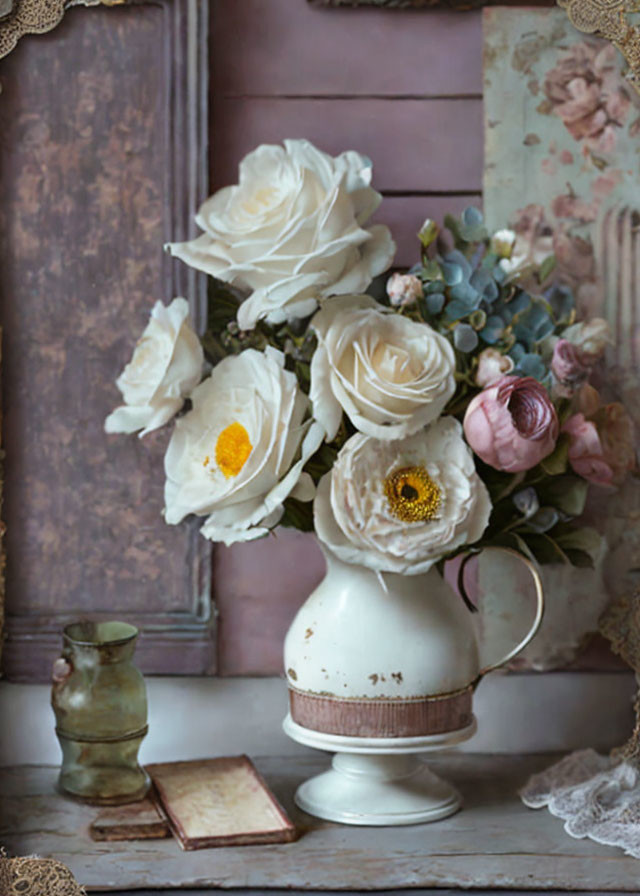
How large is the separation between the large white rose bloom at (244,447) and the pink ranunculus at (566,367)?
273mm

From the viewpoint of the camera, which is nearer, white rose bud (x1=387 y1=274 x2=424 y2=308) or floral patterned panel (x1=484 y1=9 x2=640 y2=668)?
white rose bud (x1=387 y1=274 x2=424 y2=308)

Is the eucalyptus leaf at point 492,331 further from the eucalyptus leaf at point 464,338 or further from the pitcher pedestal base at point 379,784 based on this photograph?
the pitcher pedestal base at point 379,784

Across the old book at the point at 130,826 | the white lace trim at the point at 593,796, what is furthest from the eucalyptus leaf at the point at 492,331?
the old book at the point at 130,826

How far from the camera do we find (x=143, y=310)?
1296 mm

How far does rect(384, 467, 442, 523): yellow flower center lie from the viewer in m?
1.01

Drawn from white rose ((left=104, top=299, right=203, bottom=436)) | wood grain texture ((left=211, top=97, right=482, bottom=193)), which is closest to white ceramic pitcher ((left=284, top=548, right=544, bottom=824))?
white rose ((left=104, top=299, right=203, bottom=436))

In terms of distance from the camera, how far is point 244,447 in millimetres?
1062

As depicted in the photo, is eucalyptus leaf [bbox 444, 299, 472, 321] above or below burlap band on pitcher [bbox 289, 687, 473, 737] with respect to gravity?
above

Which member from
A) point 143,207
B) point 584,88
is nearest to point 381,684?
point 143,207

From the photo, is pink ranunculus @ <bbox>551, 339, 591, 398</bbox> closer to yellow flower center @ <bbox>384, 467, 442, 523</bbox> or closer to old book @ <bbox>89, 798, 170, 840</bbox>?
yellow flower center @ <bbox>384, 467, 442, 523</bbox>

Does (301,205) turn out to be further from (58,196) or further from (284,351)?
(58,196)

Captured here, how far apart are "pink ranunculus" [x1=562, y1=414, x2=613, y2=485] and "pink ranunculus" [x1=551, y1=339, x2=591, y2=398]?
3cm

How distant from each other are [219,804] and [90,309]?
0.59 m

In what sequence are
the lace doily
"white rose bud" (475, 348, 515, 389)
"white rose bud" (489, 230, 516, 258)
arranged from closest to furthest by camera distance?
the lace doily, "white rose bud" (475, 348, 515, 389), "white rose bud" (489, 230, 516, 258)
